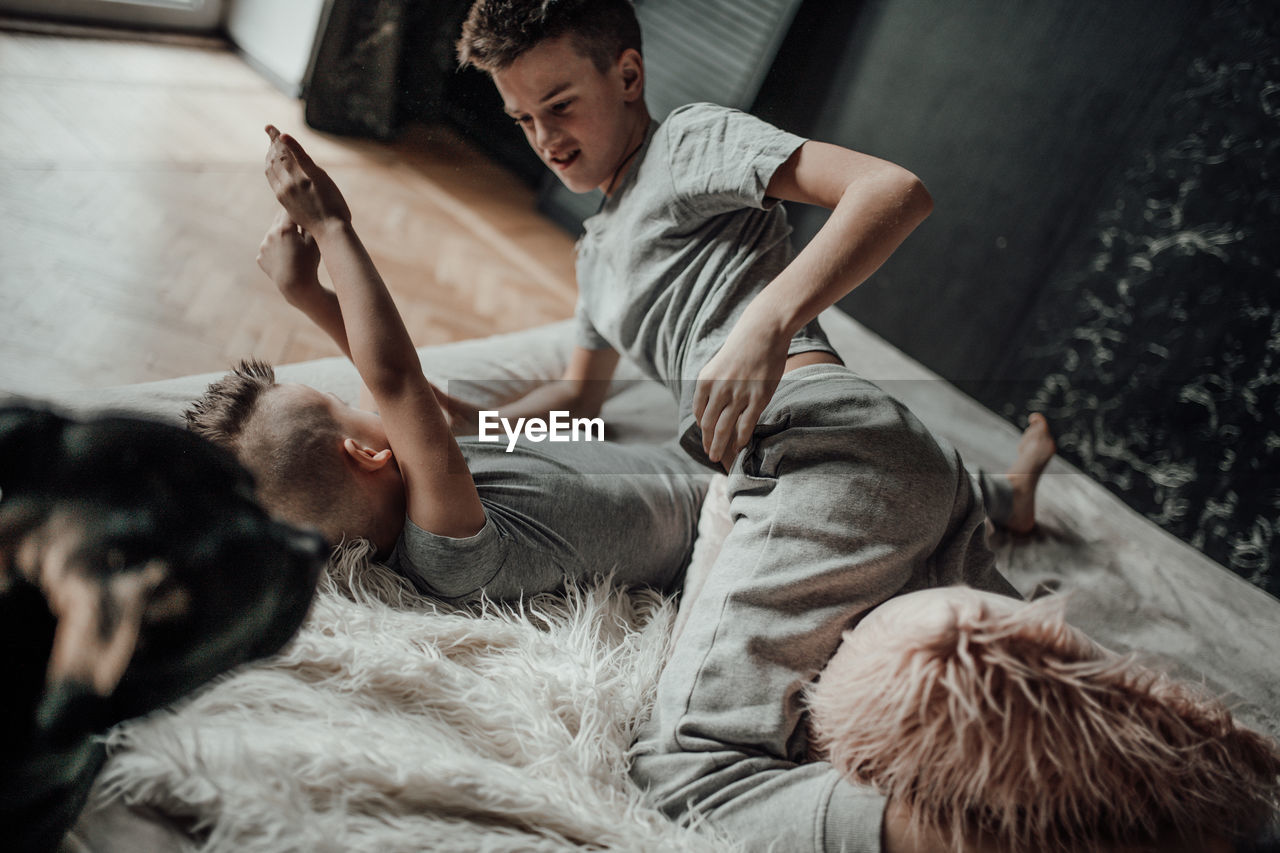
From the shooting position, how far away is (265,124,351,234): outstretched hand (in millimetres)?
419

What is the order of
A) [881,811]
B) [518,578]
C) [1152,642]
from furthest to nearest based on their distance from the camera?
[1152,642] < [518,578] < [881,811]

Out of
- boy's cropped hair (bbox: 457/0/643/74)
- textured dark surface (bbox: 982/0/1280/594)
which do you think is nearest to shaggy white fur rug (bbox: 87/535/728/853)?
boy's cropped hair (bbox: 457/0/643/74)

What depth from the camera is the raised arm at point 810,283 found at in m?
0.49

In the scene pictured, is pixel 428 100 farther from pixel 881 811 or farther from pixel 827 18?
pixel 881 811

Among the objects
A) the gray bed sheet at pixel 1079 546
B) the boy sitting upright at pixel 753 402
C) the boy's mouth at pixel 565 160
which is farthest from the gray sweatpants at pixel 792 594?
the boy's mouth at pixel 565 160

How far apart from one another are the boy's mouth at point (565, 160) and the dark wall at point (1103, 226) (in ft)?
0.53

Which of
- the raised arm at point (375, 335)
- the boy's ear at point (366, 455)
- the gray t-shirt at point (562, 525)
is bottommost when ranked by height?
the gray t-shirt at point (562, 525)

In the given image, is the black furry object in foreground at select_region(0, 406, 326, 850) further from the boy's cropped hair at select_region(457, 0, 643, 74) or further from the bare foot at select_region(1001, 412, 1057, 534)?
the bare foot at select_region(1001, 412, 1057, 534)

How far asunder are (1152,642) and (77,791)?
0.95m

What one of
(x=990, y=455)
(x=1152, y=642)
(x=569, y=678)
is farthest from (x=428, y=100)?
(x=1152, y=642)

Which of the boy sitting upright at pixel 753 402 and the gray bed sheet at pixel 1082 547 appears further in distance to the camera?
the gray bed sheet at pixel 1082 547

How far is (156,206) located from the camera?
1.54 ft

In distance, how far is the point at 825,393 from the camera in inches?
21.7

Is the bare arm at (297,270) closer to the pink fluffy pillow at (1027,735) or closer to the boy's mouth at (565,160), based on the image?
the boy's mouth at (565,160)
